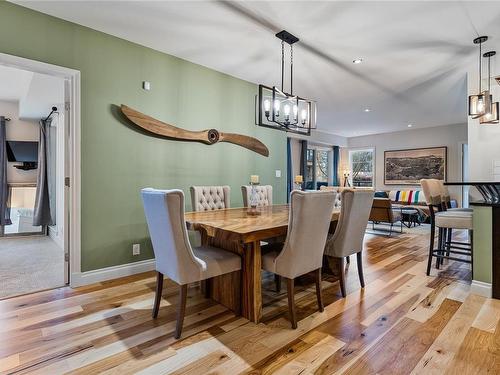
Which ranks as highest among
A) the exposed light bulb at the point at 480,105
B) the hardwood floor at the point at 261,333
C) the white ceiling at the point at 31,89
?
the white ceiling at the point at 31,89

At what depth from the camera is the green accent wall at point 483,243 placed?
2584 mm

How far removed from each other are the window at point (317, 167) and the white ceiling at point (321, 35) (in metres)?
4.07

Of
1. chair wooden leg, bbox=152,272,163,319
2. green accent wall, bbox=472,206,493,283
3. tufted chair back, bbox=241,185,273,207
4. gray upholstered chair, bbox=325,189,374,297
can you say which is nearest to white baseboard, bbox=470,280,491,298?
green accent wall, bbox=472,206,493,283

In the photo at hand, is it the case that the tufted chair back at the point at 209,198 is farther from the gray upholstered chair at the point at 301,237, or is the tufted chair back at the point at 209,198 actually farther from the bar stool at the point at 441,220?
the bar stool at the point at 441,220

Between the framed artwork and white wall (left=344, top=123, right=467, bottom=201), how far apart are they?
13 centimetres

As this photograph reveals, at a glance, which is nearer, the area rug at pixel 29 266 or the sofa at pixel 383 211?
the area rug at pixel 29 266

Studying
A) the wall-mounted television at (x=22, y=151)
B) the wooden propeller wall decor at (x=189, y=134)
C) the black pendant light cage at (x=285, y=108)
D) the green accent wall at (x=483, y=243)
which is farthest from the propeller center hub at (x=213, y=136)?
the wall-mounted television at (x=22, y=151)

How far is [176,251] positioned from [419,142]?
27.3 feet

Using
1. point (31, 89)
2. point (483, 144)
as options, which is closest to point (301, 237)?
point (483, 144)

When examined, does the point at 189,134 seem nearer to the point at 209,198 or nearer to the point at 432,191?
the point at 209,198

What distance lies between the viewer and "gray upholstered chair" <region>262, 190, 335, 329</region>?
1925mm

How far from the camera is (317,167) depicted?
29.4 feet

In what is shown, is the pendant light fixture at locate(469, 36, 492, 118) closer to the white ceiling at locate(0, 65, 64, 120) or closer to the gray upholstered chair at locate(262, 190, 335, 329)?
the gray upholstered chair at locate(262, 190, 335, 329)

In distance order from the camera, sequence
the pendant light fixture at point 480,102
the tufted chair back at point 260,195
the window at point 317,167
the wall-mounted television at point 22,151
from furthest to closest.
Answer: the window at point 317,167 < the wall-mounted television at point 22,151 < the tufted chair back at point 260,195 < the pendant light fixture at point 480,102
